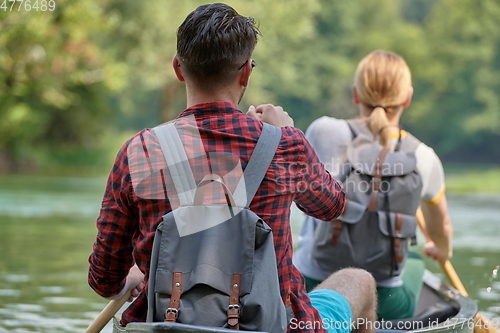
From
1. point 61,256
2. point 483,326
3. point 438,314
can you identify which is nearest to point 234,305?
point 438,314

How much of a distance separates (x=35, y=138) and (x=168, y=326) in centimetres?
2515

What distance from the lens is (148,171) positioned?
6.02ft

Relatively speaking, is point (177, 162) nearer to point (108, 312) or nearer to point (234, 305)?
point (234, 305)

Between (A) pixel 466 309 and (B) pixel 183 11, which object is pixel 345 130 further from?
(B) pixel 183 11

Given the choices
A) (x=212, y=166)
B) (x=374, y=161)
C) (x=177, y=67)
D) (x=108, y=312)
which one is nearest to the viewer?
(x=212, y=166)

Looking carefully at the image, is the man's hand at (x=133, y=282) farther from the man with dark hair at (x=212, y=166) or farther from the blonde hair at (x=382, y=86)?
the blonde hair at (x=382, y=86)

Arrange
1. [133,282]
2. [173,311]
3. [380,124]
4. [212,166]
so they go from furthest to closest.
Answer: [380,124], [133,282], [212,166], [173,311]

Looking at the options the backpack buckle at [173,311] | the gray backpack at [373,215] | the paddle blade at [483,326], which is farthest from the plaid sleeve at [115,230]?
the paddle blade at [483,326]

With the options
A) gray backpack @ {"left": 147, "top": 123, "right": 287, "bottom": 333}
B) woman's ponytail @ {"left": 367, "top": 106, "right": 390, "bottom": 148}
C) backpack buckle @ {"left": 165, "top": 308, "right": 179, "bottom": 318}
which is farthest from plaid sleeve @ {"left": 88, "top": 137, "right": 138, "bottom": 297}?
woman's ponytail @ {"left": 367, "top": 106, "right": 390, "bottom": 148}

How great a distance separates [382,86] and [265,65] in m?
34.2

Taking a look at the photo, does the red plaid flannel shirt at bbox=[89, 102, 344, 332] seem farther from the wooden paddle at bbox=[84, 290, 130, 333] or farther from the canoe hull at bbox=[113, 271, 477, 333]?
the wooden paddle at bbox=[84, 290, 130, 333]

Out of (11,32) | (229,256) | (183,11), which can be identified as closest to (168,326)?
(229,256)

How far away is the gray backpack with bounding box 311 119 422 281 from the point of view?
3146 millimetres

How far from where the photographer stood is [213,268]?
5.81 ft
